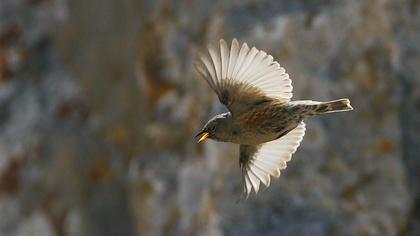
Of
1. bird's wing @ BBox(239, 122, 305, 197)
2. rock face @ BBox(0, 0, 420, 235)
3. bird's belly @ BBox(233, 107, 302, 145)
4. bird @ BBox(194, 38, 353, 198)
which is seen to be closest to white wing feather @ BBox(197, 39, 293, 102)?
bird @ BBox(194, 38, 353, 198)

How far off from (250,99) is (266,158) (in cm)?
34

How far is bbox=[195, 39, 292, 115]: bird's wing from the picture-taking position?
124 inches

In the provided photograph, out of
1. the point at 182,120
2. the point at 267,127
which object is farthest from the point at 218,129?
the point at 182,120

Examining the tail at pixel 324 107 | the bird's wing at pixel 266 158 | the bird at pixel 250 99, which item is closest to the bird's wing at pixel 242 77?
the bird at pixel 250 99

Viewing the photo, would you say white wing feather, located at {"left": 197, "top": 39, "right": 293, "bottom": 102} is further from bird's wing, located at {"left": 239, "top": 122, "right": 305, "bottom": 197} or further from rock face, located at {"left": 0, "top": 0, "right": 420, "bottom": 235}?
rock face, located at {"left": 0, "top": 0, "right": 420, "bottom": 235}

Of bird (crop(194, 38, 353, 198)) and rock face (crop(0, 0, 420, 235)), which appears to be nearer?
bird (crop(194, 38, 353, 198))

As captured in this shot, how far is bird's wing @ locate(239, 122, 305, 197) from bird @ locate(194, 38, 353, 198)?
27cm

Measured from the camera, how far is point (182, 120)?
5.36 meters

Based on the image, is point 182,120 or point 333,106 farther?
point 182,120

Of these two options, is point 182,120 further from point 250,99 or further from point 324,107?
point 324,107

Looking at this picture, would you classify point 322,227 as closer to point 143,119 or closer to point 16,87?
point 143,119

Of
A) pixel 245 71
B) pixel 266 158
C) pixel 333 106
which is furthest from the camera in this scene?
pixel 266 158

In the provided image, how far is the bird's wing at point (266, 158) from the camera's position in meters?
3.44

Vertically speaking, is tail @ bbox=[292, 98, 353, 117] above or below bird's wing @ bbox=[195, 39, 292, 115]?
below
